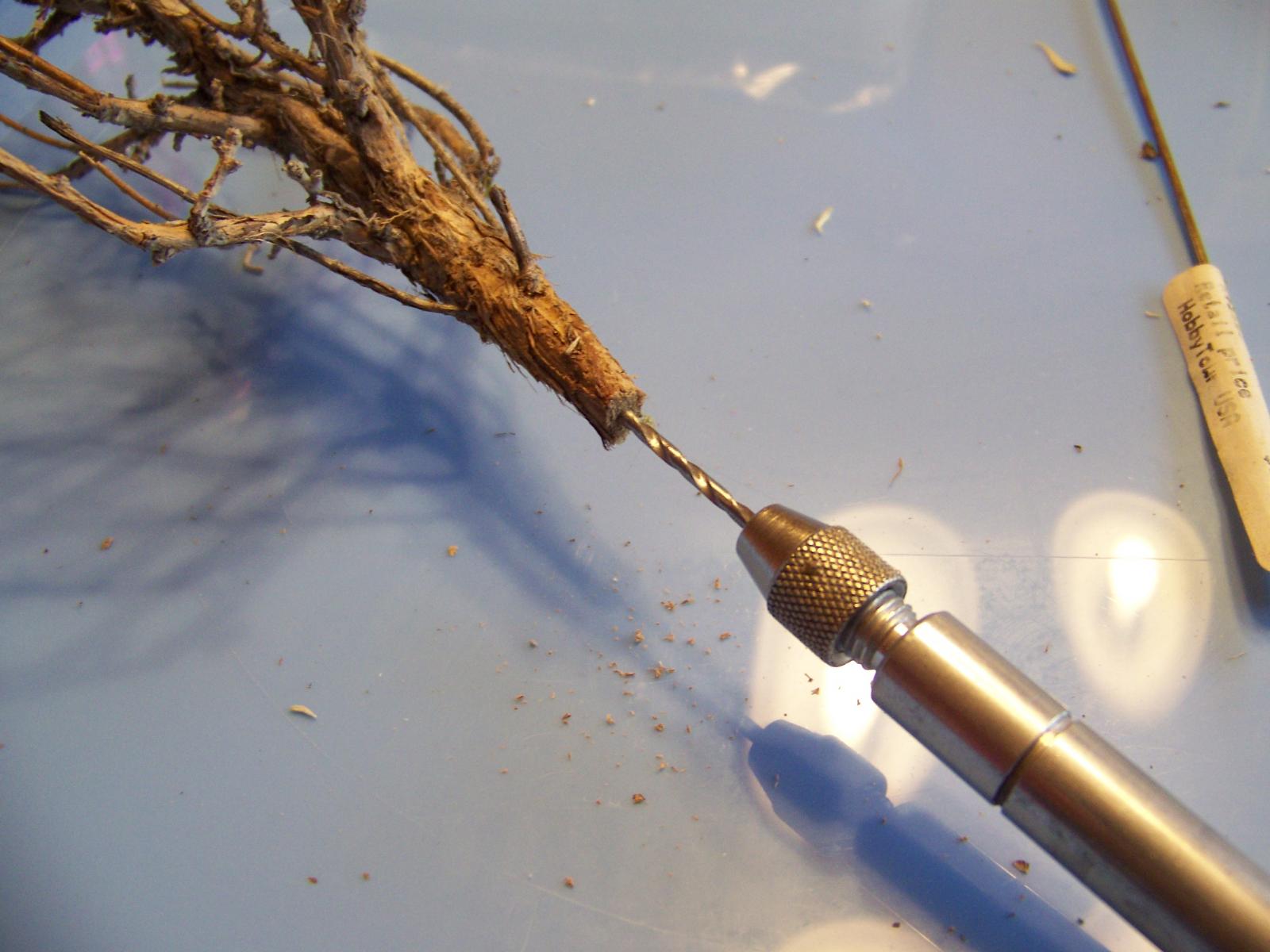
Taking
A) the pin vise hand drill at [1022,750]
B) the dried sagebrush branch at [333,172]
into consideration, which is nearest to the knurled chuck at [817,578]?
the pin vise hand drill at [1022,750]

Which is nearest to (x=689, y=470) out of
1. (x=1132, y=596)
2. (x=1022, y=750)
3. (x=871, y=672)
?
(x=871, y=672)

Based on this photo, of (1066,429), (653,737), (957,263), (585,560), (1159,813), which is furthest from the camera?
(957,263)

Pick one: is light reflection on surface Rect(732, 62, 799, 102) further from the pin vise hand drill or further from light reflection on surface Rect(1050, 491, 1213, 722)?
the pin vise hand drill

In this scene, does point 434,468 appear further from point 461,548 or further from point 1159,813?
point 1159,813

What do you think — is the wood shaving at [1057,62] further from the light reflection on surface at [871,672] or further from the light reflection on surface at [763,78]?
the light reflection on surface at [871,672]

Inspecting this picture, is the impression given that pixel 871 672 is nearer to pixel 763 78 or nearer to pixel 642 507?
pixel 642 507

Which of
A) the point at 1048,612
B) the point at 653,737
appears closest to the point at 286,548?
the point at 653,737
